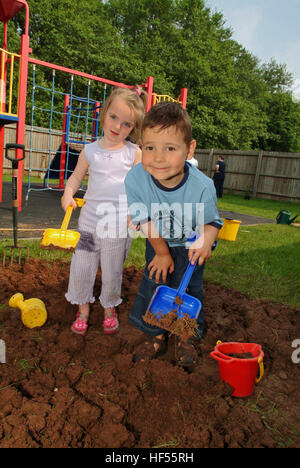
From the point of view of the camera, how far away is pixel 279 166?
1545 cm

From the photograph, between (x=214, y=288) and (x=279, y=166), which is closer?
(x=214, y=288)

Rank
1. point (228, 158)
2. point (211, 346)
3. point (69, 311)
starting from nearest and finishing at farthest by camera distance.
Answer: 1. point (211, 346)
2. point (69, 311)
3. point (228, 158)

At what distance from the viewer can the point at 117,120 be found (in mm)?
2141

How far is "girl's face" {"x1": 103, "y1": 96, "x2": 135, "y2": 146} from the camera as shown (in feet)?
6.98

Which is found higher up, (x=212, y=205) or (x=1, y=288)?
(x=212, y=205)

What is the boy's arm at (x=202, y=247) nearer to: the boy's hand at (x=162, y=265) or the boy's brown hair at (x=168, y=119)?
the boy's hand at (x=162, y=265)

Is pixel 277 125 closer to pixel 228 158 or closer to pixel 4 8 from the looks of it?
pixel 228 158

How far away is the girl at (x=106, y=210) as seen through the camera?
217 centimetres

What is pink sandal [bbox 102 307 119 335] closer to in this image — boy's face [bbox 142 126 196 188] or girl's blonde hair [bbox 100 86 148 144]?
boy's face [bbox 142 126 196 188]

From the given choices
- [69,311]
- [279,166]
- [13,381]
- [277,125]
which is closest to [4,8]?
[69,311]

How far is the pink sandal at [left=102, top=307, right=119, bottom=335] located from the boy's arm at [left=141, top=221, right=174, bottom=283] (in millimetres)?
370

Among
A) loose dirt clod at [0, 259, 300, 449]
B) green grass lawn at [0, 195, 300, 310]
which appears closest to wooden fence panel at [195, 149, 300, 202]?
green grass lawn at [0, 195, 300, 310]

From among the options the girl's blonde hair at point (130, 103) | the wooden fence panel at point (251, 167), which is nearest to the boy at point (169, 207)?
the girl's blonde hair at point (130, 103)

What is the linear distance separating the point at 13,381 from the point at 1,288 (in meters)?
1.11
